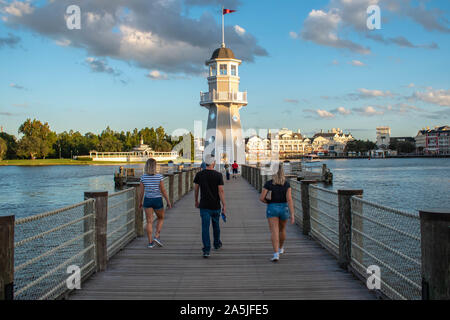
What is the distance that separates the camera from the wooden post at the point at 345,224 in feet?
24.7

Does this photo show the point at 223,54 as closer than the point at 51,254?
No

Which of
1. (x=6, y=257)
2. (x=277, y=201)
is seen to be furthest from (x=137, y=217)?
(x=6, y=257)

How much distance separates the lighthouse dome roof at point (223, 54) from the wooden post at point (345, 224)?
44.0 meters

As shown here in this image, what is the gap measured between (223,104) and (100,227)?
4403 cm

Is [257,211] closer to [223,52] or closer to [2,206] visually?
[2,206]

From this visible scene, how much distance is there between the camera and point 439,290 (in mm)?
4391

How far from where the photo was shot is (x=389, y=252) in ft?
49.2

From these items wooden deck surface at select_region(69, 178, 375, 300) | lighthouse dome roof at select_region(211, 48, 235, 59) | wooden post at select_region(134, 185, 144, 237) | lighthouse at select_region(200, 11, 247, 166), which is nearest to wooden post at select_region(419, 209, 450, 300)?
wooden deck surface at select_region(69, 178, 375, 300)

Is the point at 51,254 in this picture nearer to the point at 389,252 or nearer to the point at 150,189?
the point at 150,189

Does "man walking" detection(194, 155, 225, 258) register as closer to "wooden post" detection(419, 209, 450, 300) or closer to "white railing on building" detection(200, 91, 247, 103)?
"wooden post" detection(419, 209, 450, 300)

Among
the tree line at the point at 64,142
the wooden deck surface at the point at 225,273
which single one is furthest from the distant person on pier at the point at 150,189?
the tree line at the point at 64,142

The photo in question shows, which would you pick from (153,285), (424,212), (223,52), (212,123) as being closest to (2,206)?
(212,123)

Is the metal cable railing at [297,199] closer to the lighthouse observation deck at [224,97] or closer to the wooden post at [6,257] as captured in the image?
the wooden post at [6,257]
